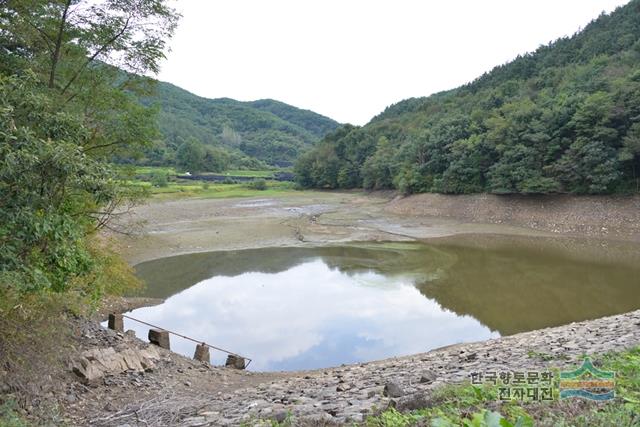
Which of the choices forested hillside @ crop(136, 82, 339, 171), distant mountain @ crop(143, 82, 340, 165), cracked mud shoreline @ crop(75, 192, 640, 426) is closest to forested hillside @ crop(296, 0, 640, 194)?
cracked mud shoreline @ crop(75, 192, 640, 426)

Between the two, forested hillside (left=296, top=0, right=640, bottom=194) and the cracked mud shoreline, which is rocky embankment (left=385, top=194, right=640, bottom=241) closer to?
forested hillside (left=296, top=0, right=640, bottom=194)

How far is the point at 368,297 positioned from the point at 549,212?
2237 cm

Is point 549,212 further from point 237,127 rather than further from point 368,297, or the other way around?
point 237,127

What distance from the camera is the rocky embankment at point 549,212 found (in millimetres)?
27297

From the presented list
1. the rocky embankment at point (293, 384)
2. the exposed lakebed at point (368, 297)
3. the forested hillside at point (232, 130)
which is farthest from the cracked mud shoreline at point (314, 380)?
the forested hillside at point (232, 130)

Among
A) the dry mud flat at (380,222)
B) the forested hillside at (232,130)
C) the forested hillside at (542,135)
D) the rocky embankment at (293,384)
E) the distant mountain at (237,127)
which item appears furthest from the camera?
the distant mountain at (237,127)

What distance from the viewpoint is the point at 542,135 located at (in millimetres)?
32500

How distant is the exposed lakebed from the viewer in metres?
11.5

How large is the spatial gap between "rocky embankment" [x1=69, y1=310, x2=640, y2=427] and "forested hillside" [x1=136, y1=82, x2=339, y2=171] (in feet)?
299

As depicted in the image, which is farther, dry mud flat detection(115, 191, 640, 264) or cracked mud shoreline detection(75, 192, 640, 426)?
dry mud flat detection(115, 191, 640, 264)

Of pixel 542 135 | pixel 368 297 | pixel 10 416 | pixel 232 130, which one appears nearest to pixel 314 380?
pixel 10 416

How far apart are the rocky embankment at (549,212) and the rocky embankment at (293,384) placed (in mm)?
21379

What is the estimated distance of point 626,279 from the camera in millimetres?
16859

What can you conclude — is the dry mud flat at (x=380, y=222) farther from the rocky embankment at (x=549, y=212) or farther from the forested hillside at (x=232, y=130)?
the forested hillside at (x=232, y=130)
